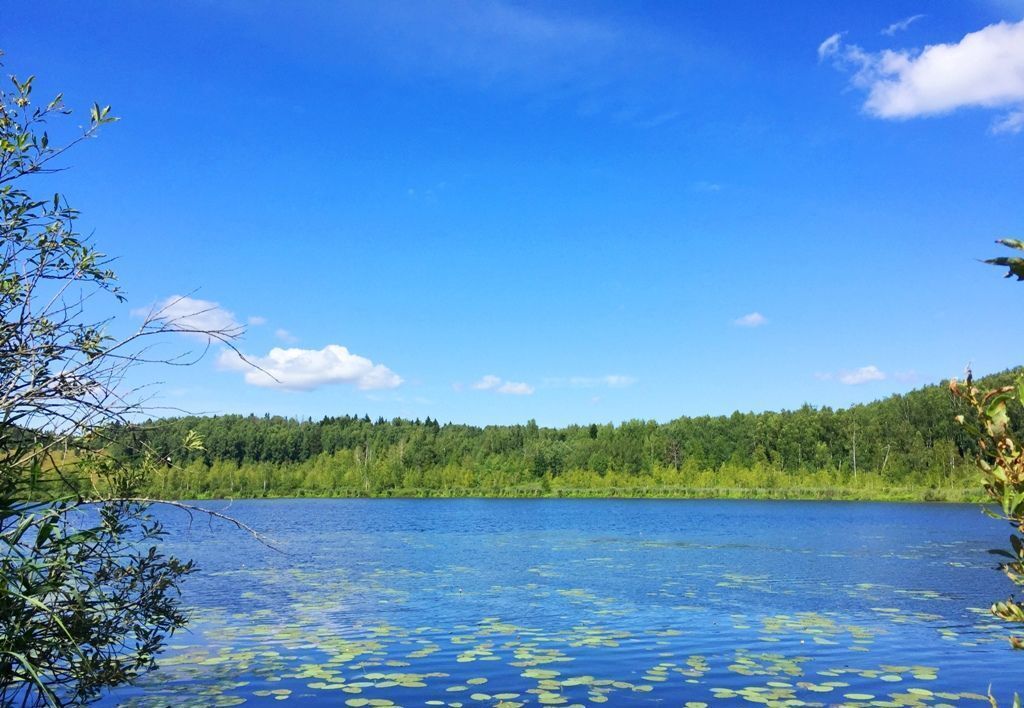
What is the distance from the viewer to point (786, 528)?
178ft

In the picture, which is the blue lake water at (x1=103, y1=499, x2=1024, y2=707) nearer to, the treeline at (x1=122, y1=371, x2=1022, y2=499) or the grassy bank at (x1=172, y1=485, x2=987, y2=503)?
the grassy bank at (x1=172, y1=485, x2=987, y2=503)

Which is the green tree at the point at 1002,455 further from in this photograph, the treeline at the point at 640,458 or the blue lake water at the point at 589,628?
the treeline at the point at 640,458

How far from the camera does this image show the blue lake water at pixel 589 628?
44.1 ft

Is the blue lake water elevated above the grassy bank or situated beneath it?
elevated above

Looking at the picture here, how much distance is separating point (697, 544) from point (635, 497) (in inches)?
3133

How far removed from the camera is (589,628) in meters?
18.7

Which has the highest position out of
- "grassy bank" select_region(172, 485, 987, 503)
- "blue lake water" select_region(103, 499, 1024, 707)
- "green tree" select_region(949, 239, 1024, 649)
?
"green tree" select_region(949, 239, 1024, 649)

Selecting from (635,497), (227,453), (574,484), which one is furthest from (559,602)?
(227,453)

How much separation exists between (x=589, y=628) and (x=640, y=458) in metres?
125

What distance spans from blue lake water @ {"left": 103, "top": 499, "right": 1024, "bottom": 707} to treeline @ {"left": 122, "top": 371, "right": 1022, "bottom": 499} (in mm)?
73481

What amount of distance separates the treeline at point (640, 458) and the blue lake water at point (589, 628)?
7348 cm

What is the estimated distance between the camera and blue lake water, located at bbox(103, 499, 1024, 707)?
13453mm

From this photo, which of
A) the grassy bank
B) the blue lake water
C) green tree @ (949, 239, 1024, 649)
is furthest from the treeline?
green tree @ (949, 239, 1024, 649)

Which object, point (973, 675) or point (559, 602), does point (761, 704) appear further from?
point (559, 602)
